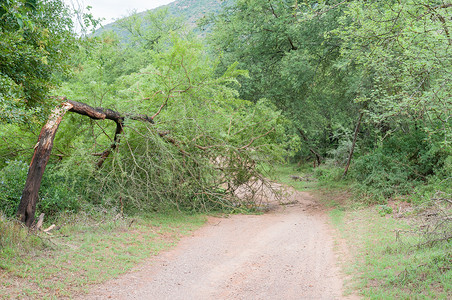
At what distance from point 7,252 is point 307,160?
24170 millimetres

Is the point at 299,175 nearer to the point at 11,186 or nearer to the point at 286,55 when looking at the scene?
the point at 286,55

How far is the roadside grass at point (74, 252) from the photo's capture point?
509cm

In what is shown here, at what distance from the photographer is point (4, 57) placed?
507 cm

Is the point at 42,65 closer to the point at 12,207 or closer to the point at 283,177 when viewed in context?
the point at 12,207

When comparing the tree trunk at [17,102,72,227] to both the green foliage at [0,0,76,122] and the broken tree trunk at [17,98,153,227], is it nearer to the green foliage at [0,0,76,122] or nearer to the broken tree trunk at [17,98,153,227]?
the broken tree trunk at [17,98,153,227]

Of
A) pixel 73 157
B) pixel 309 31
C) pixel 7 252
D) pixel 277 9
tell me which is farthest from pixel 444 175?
pixel 7 252

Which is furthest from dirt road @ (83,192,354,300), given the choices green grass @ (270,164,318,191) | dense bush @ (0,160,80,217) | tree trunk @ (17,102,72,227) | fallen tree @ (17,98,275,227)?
green grass @ (270,164,318,191)

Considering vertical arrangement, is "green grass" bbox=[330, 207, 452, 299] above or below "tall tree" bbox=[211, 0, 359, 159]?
below

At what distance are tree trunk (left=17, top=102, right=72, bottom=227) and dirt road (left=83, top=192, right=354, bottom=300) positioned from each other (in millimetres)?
2491

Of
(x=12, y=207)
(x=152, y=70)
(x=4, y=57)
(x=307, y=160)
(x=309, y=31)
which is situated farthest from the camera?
(x=307, y=160)

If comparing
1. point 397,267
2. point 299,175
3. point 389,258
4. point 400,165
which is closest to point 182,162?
point 389,258

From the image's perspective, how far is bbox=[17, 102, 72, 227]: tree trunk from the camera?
6.96 meters

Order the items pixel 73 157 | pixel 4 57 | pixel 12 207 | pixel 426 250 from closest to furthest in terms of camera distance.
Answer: pixel 4 57, pixel 426 250, pixel 12 207, pixel 73 157

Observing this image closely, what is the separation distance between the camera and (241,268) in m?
6.70
